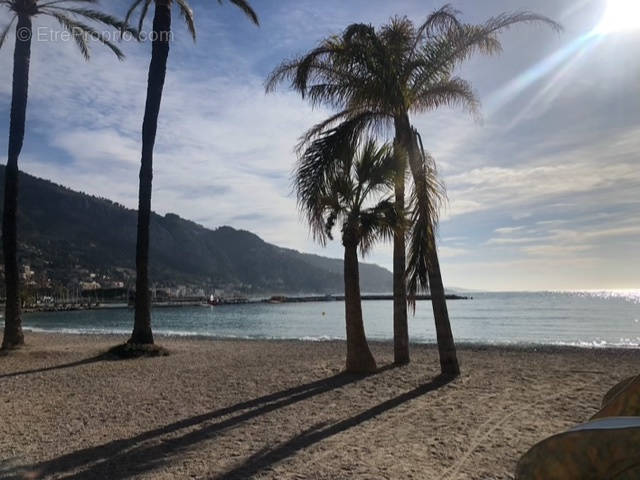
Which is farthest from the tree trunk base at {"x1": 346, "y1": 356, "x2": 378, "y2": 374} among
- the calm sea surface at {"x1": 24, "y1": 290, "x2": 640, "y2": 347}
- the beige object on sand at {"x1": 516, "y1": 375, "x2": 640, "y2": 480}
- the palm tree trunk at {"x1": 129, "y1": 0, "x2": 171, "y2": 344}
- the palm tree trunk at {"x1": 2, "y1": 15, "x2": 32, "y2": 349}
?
the calm sea surface at {"x1": 24, "y1": 290, "x2": 640, "y2": 347}

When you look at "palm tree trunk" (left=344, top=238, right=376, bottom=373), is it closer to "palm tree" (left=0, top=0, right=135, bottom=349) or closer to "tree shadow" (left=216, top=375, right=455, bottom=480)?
"tree shadow" (left=216, top=375, right=455, bottom=480)

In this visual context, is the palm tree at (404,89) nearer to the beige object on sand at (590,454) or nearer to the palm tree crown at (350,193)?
the palm tree crown at (350,193)

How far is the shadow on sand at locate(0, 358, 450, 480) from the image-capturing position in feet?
15.8

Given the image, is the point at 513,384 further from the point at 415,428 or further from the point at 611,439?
the point at 611,439

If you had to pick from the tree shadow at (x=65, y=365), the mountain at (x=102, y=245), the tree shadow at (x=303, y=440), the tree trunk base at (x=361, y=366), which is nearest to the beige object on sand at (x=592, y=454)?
the tree shadow at (x=303, y=440)

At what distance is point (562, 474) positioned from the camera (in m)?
1.56

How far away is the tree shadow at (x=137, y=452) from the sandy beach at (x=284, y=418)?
0.02 meters

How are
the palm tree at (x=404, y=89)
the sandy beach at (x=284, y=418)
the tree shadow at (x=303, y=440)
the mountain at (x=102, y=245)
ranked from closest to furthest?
the tree shadow at (x=303, y=440)
the sandy beach at (x=284, y=418)
the palm tree at (x=404, y=89)
the mountain at (x=102, y=245)

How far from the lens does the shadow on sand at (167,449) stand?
189 inches

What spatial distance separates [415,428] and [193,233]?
599ft

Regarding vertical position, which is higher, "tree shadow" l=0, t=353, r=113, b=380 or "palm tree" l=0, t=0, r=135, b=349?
"palm tree" l=0, t=0, r=135, b=349

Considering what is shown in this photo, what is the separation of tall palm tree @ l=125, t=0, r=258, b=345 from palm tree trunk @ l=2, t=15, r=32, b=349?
3.49 metres

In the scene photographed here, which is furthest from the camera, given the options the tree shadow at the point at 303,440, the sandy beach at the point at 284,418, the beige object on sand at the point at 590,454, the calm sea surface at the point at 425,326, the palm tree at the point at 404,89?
the calm sea surface at the point at 425,326

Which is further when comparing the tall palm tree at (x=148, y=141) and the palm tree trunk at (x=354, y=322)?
the tall palm tree at (x=148, y=141)
